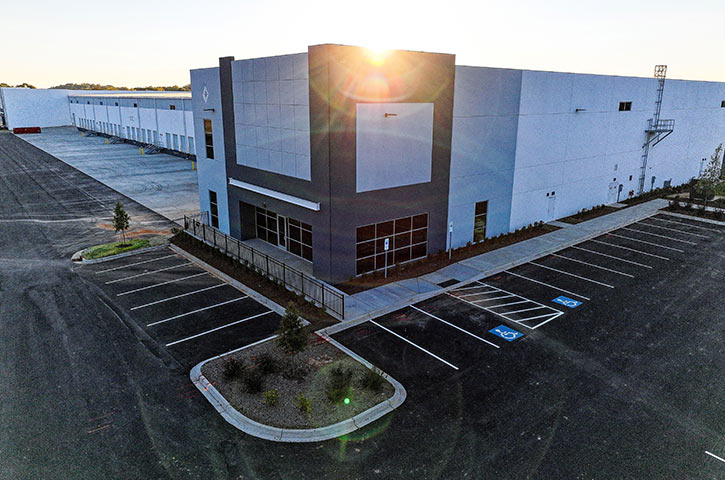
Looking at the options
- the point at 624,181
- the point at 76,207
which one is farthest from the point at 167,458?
the point at 624,181

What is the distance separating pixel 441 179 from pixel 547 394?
14.3m

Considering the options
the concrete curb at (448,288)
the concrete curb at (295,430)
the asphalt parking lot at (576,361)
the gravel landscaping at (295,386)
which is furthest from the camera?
the concrete curb at (448,288)

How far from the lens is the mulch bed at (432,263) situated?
2288cm

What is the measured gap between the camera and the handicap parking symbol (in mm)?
18062

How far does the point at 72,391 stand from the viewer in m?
14.6

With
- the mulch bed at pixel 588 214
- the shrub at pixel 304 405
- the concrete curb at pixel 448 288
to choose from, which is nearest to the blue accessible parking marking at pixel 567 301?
the concrete curb at pixel 448 288

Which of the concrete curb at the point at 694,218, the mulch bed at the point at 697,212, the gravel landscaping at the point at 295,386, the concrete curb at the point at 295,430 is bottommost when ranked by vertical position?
the concrete curb at the point at 295,430

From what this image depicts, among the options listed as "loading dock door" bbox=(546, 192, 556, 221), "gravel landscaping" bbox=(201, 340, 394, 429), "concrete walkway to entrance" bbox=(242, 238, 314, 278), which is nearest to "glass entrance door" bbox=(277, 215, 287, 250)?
"concrete walkway to entrance" bbox=(242, 238, 314, 278)

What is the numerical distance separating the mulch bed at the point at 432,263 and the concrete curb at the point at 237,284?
3.36 metres

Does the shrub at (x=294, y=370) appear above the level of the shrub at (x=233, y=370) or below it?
below

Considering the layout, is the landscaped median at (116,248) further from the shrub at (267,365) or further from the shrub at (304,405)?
the shrub at (304,405)

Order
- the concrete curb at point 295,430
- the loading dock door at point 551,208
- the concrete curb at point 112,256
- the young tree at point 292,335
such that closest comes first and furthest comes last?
1. the concrete curb at point 295,430
2. the young tree at point 292,335
3. the concrete curb at point 112,256
4. the loading dock door at point 551,208

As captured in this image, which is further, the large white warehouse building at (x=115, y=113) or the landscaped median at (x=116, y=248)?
the large white warehouse building at (x=115, y=113)

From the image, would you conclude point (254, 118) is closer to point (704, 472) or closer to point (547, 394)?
point (547, 394)
